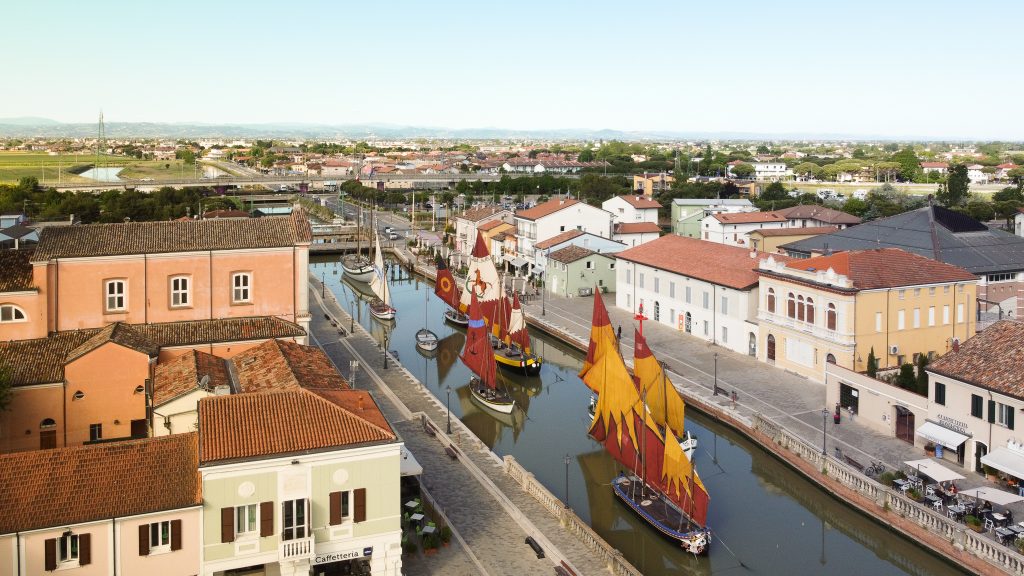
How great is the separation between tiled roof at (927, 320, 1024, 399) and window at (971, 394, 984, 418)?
1.44 feet

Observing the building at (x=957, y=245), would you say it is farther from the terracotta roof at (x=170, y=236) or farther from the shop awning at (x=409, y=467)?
the shop awning at (x=409, y=467)

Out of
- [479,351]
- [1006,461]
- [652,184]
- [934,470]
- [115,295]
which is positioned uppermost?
[652,184]

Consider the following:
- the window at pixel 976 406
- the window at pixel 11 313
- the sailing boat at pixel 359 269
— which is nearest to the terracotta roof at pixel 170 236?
the window at pixel 11 313

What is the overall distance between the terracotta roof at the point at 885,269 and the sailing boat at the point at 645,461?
11.4 m

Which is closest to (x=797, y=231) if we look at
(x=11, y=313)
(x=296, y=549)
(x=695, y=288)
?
(x=695, y=288)

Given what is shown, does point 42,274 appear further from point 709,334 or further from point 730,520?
point 709,334

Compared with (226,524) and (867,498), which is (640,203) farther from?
(226,524)

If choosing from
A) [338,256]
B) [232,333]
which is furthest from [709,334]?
[338,256]

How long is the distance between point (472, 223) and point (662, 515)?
166ft

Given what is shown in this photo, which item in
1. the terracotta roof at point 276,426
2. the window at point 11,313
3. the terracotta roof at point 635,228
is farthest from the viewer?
the terracotta roof at point 635,228

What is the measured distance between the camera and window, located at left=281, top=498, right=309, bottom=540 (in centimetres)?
1720

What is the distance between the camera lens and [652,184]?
118m

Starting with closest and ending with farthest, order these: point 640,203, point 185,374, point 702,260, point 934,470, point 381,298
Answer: point 934,470 < point 185,374 < point 702,260 < point 381,298 < point 640,203

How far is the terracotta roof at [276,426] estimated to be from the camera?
56.0 ft
